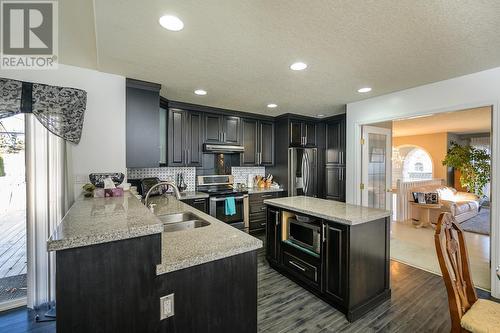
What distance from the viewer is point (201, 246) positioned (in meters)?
1.31

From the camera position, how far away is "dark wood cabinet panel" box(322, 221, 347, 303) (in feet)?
6.82

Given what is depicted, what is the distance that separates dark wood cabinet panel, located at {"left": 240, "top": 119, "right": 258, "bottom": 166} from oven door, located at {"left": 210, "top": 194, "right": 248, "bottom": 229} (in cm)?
80

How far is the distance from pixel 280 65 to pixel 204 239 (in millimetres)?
1905

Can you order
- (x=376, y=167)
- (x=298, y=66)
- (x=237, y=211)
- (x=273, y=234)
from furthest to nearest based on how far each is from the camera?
(x=237, y=211) < (x=376, y=167) < (x=273, y=234) < (x=298, y=66)

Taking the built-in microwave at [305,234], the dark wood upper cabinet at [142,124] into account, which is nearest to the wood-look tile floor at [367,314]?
the built-in microwave at [305,234]

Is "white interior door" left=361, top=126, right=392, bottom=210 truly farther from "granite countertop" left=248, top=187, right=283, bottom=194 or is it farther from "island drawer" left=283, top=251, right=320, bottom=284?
"island drawer" left=283, top=251, right=320, bottom=284

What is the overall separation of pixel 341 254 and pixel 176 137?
304cm

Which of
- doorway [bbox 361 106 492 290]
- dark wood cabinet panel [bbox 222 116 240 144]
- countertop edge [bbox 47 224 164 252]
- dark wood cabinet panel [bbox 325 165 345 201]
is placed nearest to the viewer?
countertop edge [bbox 47 224 164 252]

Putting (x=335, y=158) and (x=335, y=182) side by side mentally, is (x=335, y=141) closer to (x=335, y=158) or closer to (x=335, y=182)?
(x=335, y=158)

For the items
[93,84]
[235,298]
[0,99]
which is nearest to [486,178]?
[235,298]

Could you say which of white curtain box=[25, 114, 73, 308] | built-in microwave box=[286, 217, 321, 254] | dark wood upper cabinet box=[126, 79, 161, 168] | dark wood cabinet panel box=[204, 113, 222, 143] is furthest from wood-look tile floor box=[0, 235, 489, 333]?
dark wood cabinet panel box=[204, 113, 222, 143]

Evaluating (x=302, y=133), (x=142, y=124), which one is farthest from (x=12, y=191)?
(x=302, y=133)

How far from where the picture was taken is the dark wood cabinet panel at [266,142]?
485 centimetres

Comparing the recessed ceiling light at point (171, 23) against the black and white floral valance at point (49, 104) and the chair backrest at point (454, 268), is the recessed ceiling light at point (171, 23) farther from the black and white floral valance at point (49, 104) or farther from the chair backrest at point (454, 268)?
the chair backrest at point (454, 268)
